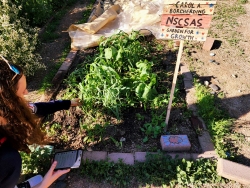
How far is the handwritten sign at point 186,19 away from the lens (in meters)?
2.06

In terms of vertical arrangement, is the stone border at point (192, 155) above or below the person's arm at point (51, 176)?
below

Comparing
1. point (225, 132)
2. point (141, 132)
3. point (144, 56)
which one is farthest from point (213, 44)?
point (141, 132)

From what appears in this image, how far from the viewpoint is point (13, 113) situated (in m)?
1.65

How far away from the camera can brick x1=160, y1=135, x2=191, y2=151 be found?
8.11 ft

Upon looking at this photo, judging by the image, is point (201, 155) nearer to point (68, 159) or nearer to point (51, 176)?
point (68, 159)

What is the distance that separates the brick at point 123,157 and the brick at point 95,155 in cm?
6

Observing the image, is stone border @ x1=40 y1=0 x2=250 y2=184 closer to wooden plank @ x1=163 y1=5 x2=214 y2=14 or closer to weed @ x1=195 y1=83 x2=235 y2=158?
weed @ x1=195 y1=83 x2=235 y2=158

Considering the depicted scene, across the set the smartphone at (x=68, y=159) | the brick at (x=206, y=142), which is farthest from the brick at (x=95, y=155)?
the brick at (x=206, y=142)

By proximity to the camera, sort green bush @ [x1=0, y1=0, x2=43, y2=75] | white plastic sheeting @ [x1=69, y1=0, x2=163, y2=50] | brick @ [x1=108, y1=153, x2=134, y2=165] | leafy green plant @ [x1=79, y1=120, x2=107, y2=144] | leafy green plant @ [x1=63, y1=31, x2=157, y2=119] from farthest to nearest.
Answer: white plastic sheeting @ [x1=69, y1=0, x2=163, y2=50] < green bush @ [x1=0, y1=0, x2=43, y2=75] < leafy green plant @ [x1=63, y1=31, x2=157, y2=119] < leafy green plant @ [x1=79, y1=120, x2=107, y2=144] < brick @ [x1=108, y1=153, x2=134, y2=165]

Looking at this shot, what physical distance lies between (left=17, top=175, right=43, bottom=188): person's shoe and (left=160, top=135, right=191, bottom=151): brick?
4.20 feet

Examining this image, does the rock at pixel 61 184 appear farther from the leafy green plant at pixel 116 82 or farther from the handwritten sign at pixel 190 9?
the handwritten sign at pixel 190 9

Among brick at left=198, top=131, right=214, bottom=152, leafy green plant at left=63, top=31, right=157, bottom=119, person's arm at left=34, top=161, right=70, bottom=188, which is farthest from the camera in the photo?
leafy green plant at left=63, top=31, right=157, bottom=119

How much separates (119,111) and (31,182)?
123cm

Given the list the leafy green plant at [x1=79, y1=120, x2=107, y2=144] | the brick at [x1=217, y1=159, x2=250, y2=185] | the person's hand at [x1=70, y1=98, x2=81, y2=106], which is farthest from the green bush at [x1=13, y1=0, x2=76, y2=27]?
the brick at [x1=217, y1=159, x2=250, y2=185]
